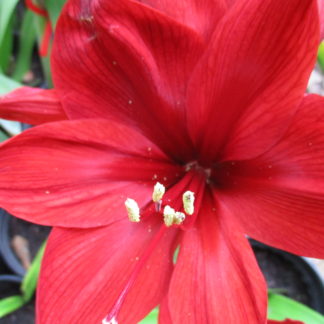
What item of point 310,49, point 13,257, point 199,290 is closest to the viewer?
point 310,49

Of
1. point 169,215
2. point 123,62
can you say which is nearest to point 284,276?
point 169,215

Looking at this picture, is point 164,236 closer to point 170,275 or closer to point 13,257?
point 170,275

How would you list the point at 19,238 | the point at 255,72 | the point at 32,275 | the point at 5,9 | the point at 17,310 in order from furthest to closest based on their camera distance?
the point at 19,238, the point at 17,310, the point at 32,275, the point at 5,9, the point at 255,72

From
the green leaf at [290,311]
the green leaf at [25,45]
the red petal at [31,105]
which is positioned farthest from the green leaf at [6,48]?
the green leaf at [290,311]

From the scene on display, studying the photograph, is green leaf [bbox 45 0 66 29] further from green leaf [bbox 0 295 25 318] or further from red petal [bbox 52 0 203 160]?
green leaf [bbox 0 295 25 318]

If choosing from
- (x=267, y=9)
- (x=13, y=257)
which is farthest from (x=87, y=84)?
(x=13, y=257)

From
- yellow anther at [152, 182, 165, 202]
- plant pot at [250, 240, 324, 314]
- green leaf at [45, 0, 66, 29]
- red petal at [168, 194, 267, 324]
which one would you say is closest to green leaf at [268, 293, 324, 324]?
plant pot at [250, 240, 324, 314]

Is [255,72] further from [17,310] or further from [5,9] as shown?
[17,310]
